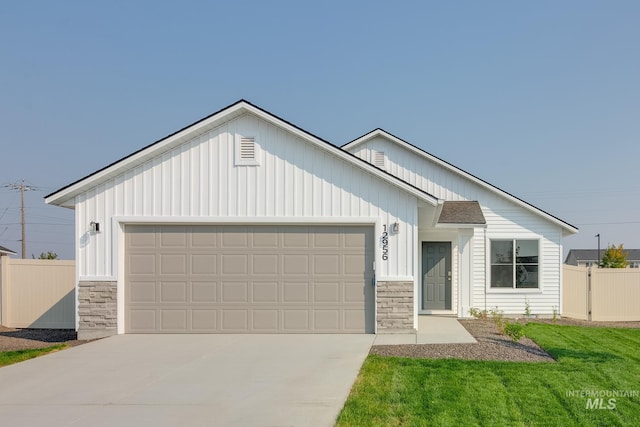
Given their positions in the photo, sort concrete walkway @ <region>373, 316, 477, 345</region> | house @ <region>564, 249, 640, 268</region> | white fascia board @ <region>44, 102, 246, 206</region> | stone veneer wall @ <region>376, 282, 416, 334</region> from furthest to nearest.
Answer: house @ <region>564, 249, 640, 268</region> < stone veneer wall @ <region>376, 282, 416, 334</region> < white fascia board @ <region>44, 102, 246, 206</region> < concrete walkway @ <region>373, 316, 477, 345</region>

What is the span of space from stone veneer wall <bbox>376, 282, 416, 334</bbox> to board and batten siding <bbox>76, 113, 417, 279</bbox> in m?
0.27

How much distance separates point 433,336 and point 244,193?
521 cm

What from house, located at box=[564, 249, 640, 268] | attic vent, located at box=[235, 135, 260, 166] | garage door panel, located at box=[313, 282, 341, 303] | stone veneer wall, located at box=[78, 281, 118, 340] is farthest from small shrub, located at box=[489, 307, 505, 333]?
house, located at box=[564, 249, 640, 268]

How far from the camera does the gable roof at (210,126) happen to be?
1251 cm

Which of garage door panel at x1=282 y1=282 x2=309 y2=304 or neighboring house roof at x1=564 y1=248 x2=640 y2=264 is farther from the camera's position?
neighboring house roof at x1=564 y1=248 x2=640 y2=264

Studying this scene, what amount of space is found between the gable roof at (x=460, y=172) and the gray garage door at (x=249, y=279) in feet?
21.6

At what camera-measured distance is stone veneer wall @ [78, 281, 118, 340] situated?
42.1ft

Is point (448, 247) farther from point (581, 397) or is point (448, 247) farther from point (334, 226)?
point (581, 397)

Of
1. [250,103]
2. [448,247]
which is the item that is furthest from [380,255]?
[448,247]

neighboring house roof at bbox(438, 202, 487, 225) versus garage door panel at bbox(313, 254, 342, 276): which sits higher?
neighboring house roof at bbox(438, 202, 487, 225)

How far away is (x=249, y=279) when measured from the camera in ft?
42.5

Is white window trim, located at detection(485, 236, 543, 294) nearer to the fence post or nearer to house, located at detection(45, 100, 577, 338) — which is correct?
the fence post

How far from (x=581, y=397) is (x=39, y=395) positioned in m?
7.18

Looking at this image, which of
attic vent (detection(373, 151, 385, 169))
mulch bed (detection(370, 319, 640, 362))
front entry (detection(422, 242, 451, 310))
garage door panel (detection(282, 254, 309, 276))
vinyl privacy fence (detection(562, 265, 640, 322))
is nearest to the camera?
mulch bed (detection(370, 319, 640, 362))
